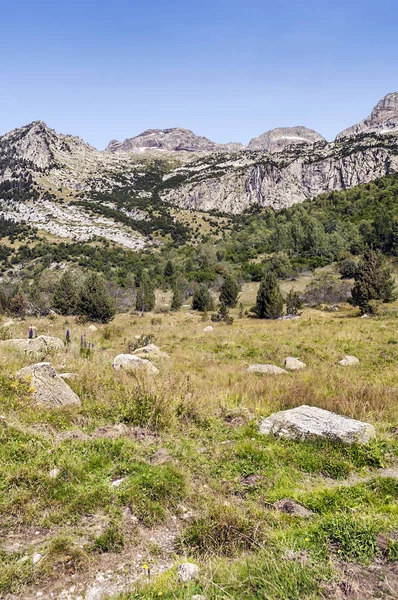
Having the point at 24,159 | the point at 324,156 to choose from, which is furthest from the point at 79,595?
the point at 24,159

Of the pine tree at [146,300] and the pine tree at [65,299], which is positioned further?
the pine tree at [146,300]

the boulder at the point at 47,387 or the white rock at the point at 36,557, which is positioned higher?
the boulder at the point at 47,387

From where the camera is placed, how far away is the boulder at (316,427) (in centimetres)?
505

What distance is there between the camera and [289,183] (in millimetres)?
157125

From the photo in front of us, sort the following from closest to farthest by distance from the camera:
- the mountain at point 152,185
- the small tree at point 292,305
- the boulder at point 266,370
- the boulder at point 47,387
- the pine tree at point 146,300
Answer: the boulder at point 47,387
the boulder at point 266,370
the small tree at point 292,305
the pine tree at point 146,300
the mountain at point 152,185

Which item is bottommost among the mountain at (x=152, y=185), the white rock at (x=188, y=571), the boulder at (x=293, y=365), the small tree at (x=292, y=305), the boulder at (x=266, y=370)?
the small tree at (x=292, y=305)

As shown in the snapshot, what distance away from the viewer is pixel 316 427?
5.25 metres

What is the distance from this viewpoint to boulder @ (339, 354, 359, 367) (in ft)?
39.5

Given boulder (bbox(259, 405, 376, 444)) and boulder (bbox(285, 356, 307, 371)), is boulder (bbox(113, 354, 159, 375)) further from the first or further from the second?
boulder (bbox(285, 356, 307, 371))

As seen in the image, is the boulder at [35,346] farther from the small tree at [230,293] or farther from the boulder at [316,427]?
the small tree at [230,293]

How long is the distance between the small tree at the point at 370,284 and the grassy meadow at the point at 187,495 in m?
26.1

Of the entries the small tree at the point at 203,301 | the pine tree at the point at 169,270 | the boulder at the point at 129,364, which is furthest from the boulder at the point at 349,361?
the pine tree at the point at 169,270

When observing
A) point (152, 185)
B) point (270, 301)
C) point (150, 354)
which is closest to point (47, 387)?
point (150, 354)

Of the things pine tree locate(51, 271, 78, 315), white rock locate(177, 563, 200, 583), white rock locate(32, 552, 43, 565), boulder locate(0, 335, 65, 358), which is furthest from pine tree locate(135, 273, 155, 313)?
white rock locate(177, 563, 200, 583)
